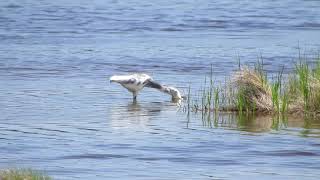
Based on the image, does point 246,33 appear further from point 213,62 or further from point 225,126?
point 225,126

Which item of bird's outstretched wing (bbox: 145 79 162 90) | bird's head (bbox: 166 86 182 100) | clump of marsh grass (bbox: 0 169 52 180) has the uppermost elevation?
bird's outstretched wing (bbox: 145 79 162 90)

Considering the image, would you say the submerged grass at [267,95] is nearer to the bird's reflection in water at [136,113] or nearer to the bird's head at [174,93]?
the bird's reflection in water at [136,113]

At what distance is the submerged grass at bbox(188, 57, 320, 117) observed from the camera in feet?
43.4

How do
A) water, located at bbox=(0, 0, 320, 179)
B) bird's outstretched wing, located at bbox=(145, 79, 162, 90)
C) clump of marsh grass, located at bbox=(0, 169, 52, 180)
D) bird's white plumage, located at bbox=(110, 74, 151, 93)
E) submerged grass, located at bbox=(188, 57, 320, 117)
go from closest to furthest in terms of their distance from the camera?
clump of marsh grass, located at bbox=(0, 169, 52, 180)
water, located at bbox=(0, 0, 320, 179)
submerged grass, located at bbox=(188, 57, 320, 117)
bird's white plumage, located at bbox=(110, 74, 151, 93)
bird's outstretched wing, located at bbox=(145, 79, 162, 90)

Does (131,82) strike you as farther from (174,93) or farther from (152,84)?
(174,93)

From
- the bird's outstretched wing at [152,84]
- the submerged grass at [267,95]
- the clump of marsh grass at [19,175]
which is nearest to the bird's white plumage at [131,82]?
the bird's outstretched wing at [152,84]

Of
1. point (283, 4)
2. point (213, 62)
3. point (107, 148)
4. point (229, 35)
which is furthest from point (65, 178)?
point (283, 4)

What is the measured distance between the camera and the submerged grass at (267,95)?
43.4ft

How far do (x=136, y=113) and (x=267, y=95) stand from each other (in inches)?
73.4

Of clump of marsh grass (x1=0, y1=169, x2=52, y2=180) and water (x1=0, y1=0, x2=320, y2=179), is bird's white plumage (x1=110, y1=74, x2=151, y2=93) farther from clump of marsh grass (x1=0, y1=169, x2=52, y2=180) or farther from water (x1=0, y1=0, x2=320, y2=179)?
clump of marsh grass (x1=0, y1=169, x2=52, y2=180)

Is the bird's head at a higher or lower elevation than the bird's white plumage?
lower

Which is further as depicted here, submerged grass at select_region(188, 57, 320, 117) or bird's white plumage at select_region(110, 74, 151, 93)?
bird's white plumage at select_region(110, 74, 151, 93)

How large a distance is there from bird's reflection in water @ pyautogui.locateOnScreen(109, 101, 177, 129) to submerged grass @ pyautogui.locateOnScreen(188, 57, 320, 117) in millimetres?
719

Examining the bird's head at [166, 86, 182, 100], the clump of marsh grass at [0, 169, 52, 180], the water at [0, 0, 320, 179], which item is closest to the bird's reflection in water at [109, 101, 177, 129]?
the water at [0, 0, 320, 179]
